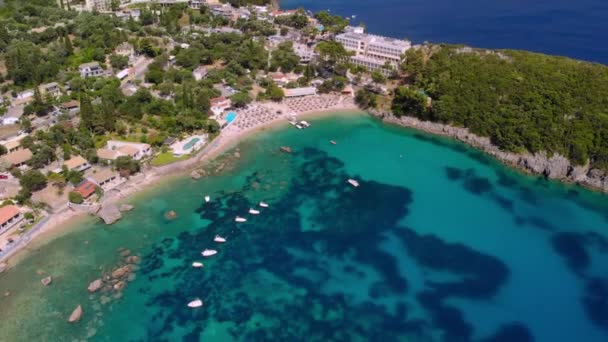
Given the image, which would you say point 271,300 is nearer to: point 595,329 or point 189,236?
point 189,236

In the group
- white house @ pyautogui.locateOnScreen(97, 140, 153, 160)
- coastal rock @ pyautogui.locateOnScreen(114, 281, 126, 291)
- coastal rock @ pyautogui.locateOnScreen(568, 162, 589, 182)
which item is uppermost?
coastal rock @ pyautogui.locateOnScreen(568, 162, 589, 182)

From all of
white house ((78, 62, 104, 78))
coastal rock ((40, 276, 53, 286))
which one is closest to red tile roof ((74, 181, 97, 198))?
coastal rock ((40, 276, 53, 286))

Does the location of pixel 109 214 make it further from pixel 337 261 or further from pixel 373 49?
pixel 373 49

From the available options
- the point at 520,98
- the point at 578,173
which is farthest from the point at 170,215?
the point at 520,98

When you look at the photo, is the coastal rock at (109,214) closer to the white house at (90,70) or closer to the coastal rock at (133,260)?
the coastal rock at (133,260)

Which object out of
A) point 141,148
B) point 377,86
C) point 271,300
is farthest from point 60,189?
point 377,86

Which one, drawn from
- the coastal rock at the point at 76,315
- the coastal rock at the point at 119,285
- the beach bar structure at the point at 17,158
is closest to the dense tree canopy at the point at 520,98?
the coastal rock at the point at 119,285

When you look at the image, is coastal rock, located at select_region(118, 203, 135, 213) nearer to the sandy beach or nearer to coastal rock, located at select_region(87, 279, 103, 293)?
the sandy beach
